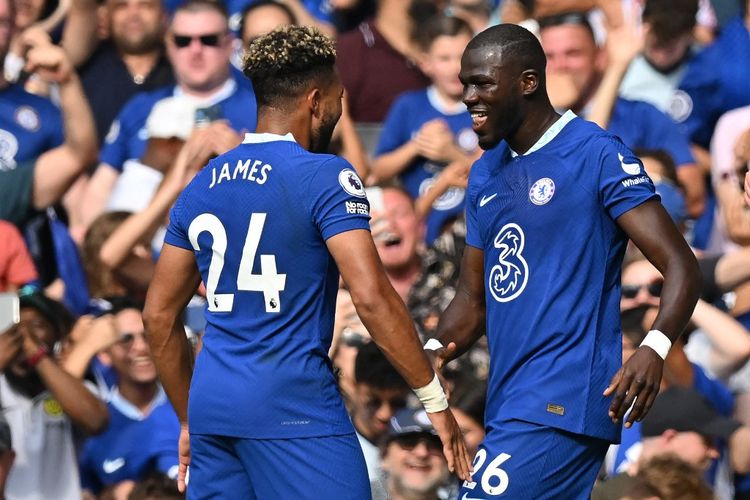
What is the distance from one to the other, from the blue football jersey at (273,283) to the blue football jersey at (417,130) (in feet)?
12.3

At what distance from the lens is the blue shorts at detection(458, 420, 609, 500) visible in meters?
5.21

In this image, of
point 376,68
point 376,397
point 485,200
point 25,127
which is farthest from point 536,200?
point 25,127

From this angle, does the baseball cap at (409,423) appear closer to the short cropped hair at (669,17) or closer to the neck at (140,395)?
the neck at (140,395)

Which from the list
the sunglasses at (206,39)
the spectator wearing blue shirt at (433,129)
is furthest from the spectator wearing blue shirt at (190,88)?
the spectator wearing blue shirt at (433,129)

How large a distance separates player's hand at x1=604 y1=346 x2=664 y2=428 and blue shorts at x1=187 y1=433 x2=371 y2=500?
90cm

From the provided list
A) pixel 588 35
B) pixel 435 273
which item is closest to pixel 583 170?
pixel 435 273

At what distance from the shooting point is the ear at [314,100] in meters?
5.25

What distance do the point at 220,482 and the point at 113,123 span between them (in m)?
4.99

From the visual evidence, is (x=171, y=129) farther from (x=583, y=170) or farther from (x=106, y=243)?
(x=583, y=170)

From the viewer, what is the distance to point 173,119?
915 centimetres

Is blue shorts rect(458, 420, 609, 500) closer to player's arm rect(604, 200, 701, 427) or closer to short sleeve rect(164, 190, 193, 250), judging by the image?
player's arm rect(604, 200, 701, 427)

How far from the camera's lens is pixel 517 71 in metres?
5.35

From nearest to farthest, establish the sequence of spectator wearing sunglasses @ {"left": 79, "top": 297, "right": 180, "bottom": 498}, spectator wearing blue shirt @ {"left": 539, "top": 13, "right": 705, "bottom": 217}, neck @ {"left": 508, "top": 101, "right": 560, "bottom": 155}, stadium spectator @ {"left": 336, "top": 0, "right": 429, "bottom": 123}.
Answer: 1. neck @ {"left": 508, "top": 101, "right": 560, "bottom": 155}
2. spectator wearing sunglasses @ {"left": 79, "top": 297, "right": 180, "bottom": 498}
3. spectator wearing blue shirt @ {"left": 539, "top": 13, "right": 705, "bottom": 217}
4. stadium spectator @ {"left": 336, "top": 0, "right": 429, "bottom": 123}

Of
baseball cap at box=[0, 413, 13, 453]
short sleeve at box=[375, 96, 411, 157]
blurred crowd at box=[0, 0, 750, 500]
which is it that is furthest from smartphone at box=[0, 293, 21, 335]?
short sleeve at box=[375, 96, 411, 157]
